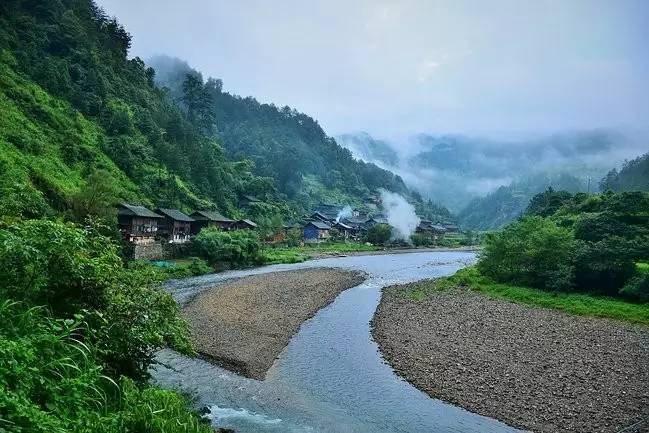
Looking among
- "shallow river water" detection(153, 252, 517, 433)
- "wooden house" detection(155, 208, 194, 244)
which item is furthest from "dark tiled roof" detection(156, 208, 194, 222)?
"shallow river water" detection(153, 252, 517, 433)

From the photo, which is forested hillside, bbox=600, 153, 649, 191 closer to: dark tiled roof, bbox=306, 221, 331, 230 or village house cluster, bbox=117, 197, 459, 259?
village house cluster, bbox=117, 197, 459, 259

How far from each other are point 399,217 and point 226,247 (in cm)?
7896

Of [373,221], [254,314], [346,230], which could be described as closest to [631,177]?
[373,221]

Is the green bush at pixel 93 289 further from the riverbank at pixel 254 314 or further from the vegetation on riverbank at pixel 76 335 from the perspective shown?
the riverbank at pixel 254 314

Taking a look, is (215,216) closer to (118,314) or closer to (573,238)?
(573,238)

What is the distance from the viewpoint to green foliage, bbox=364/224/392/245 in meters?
106

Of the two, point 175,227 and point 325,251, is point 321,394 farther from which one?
point 325,251

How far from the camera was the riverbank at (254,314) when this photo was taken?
21.9 m

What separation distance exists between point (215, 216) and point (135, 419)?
6475 centimetres

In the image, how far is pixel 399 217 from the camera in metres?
128

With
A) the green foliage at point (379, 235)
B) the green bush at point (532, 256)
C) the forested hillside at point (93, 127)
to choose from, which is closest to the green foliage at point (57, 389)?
the forested hillside at point (93, 127)

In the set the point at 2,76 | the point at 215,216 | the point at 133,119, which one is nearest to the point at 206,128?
the point at 133,119

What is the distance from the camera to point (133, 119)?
78.1m

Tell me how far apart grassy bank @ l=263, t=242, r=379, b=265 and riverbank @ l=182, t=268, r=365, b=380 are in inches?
613
